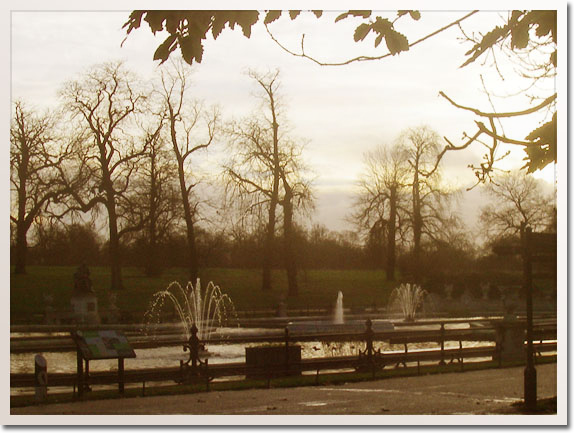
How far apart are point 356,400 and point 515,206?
6.86 feet

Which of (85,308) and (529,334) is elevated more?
(85,308)

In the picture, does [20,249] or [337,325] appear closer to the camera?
[20,249]

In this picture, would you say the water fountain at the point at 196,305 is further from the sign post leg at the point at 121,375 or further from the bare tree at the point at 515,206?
the bare tree at the point at 515,206

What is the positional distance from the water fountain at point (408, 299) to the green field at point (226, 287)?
0.11 metres

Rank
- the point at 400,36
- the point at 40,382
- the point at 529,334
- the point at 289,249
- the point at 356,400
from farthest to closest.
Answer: the point at 289,249
the point at 356,400
the point at 40,382
the point at 529,334
the point at 400,36

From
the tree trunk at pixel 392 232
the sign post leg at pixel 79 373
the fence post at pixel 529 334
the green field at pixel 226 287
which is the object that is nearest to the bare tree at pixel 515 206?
the fence post at pixel 529 334

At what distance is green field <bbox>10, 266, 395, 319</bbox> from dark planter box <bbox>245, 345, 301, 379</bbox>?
17.0 inches

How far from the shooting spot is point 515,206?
707cm

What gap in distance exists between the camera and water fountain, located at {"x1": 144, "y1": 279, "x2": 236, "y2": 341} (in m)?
7.07

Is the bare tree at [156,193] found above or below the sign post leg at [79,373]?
above

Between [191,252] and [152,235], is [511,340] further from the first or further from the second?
[152,235]

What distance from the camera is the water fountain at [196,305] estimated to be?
707cm

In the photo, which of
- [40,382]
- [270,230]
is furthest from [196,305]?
[40,382]

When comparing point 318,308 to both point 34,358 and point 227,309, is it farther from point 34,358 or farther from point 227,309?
point 34,358
